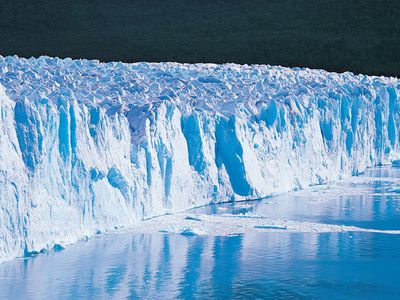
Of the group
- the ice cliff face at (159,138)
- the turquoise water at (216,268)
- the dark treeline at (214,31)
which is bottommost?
the turquoise water at (216,268)

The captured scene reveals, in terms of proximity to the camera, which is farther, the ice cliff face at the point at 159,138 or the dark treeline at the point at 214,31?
the dark treeline at the point at 214,31

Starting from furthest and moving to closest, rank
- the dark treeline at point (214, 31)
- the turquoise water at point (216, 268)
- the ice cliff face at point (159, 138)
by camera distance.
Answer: the dark treeline at point (214, 31)
the ice cliff face at point (159, 138)
the turquoise water at point (216, 268)

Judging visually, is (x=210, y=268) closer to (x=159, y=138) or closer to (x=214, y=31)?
(x=159, y=138)

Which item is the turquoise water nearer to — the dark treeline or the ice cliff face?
the ice cliff face

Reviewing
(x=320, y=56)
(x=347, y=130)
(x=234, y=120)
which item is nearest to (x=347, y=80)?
(x=347, y=130)

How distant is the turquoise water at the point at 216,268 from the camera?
28.3 feet

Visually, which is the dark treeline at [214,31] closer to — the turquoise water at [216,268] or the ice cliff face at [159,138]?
the ice cliff face at [159,138]

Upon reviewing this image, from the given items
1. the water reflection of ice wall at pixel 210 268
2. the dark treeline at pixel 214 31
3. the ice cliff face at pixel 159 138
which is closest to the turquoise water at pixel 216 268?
the water reflection of ice wall at pixel 210 268

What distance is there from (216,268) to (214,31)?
2403cm

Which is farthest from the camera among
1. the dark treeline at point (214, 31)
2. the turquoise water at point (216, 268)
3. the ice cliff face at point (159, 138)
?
the dark treeline at point (214, 31)

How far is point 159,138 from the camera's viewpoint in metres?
11.5

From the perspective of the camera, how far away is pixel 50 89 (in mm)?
11273

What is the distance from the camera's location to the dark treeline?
98.3 feet

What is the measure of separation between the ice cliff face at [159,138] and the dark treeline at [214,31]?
40.4 feet
